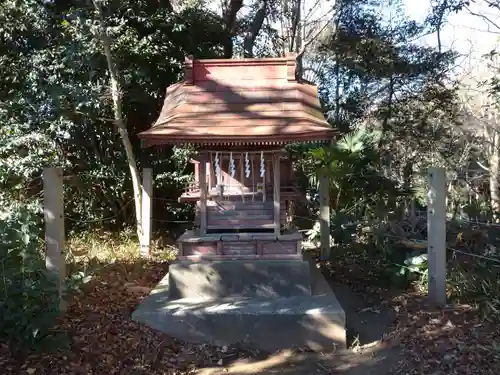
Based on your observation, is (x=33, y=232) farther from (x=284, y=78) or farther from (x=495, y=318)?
(x=495, y=318)

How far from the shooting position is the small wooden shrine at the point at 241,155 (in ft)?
17.9

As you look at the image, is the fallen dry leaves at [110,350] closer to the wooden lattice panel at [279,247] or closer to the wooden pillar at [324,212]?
the wooden lattice panel at [279,247]

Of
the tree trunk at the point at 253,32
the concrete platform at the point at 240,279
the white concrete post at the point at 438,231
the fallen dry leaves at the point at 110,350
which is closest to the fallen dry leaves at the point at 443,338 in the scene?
the white concrete post at the point at 438,231

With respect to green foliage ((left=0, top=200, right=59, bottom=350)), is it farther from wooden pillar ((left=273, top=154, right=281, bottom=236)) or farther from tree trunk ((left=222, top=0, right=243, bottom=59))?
tree trunk ((left=222, top=0, right=243, bottom=59))

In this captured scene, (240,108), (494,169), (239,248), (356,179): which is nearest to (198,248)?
(239,248)

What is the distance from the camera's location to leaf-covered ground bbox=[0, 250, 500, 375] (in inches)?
156

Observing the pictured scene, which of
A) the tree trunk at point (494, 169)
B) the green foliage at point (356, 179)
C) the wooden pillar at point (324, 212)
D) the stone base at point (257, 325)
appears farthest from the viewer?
the tree trunk at point (494, 169)

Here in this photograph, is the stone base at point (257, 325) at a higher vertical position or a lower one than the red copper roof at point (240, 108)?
lower

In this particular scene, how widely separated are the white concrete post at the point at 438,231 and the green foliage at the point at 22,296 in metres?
3.90

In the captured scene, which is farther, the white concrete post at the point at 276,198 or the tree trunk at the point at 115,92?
the tree trunk at the point at 115,92

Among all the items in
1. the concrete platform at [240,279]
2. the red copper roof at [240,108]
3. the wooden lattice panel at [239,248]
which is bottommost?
the concrete platform at [240,279]

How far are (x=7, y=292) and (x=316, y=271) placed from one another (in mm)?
4110

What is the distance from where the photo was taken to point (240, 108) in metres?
5.51

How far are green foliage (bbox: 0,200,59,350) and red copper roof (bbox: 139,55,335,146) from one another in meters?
1.67
